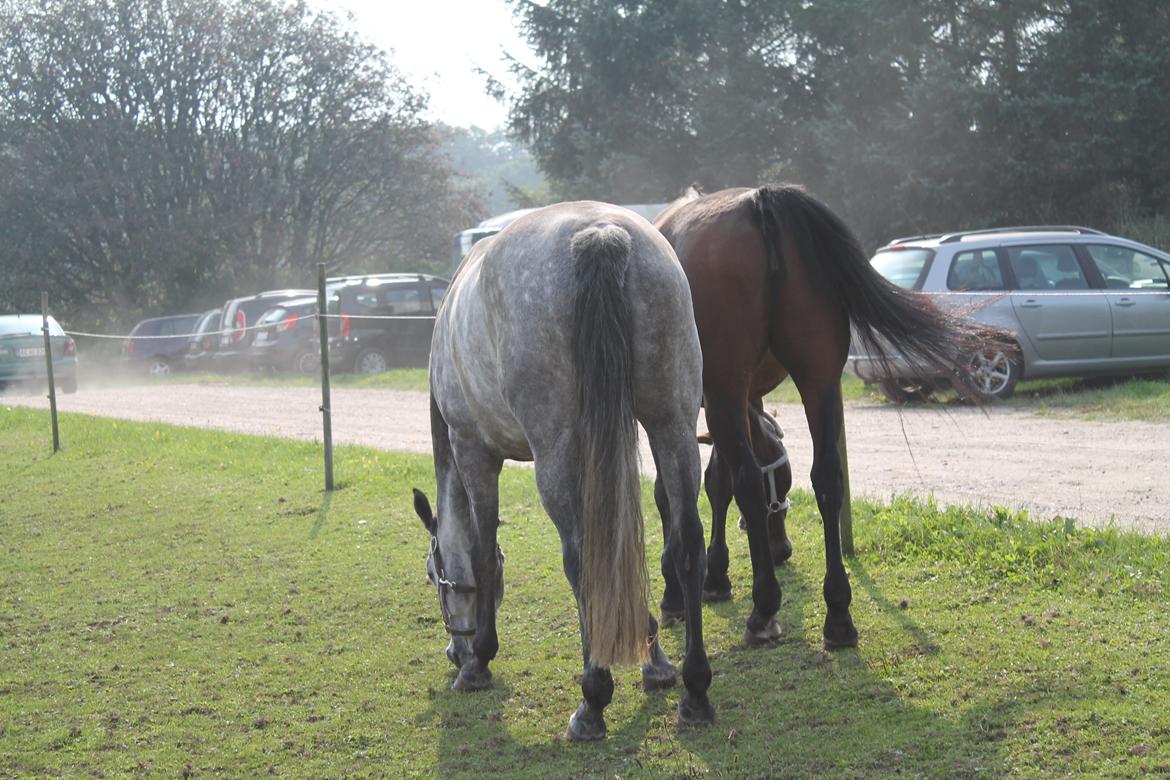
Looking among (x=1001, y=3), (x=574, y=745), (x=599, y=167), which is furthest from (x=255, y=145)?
(x=574, y=745)

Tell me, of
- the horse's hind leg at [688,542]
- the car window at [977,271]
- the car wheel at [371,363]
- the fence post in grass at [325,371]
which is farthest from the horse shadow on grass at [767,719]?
the car wheel at [371,363]

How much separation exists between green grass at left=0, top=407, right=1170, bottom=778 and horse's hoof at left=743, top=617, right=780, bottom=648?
9 cm

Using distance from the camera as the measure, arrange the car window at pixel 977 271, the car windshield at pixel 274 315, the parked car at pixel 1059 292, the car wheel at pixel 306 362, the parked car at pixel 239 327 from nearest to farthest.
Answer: the parked car at pixel 1059 292 → the car window at pixel 977 271 → the car windshield at pixel 274 315 → the car wheel at pixel 306 362 → the parked car at pixel 239 327

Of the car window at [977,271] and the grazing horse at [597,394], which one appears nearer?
the grazing horse at [597,394]

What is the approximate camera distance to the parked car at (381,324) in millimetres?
25297

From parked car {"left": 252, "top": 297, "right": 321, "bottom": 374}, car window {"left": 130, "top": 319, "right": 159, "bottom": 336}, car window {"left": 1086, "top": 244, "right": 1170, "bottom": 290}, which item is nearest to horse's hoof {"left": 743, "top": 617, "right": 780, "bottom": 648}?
car window {"left": 1086, "top": 244, "right": 1170, "bottom": 290}

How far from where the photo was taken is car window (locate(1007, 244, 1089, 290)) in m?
14.2

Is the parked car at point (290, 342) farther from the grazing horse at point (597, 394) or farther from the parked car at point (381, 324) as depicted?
the grazing horse at point (597, 394)

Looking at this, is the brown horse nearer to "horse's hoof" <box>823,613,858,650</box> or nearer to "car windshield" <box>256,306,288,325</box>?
"horse's hoof" <box>823,613,858,650</box>

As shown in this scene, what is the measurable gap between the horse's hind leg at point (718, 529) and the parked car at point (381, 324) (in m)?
19.2

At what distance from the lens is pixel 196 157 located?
4419 cm

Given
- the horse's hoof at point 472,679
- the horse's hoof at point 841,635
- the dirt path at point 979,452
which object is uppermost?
the dirt path at point 979,452

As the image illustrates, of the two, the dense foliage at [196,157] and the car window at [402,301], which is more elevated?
the dense foliage at [196,157]

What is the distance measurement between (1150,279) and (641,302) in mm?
12020
